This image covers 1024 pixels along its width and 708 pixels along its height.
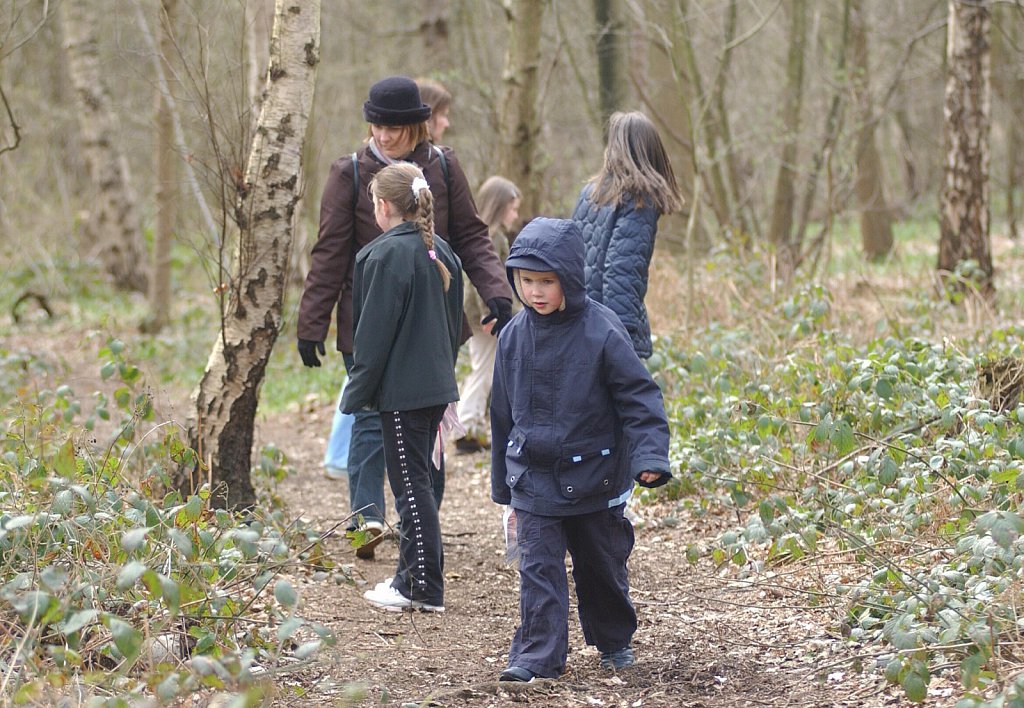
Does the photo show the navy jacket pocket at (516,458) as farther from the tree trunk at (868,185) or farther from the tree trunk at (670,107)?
the tree trunk at (868,185)

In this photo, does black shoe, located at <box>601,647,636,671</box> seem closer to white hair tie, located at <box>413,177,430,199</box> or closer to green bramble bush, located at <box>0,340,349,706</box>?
green bramble bush, located at <box>0,340,349,706</box>

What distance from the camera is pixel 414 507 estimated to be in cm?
478

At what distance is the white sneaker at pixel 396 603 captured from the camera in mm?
4816

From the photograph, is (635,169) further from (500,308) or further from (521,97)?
(521,97)

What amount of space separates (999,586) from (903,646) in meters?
0.45

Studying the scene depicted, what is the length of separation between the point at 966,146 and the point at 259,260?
8.21 m

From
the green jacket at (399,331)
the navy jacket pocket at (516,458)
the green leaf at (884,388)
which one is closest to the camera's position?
the navy jacket pocket at (516,458)

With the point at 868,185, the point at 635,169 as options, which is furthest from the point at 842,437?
the point at 868,185

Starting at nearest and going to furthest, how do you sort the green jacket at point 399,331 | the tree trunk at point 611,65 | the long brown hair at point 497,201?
the green jacket at point 399,331
the long brown hair at point 497,201
the tree trunk at point 611,65

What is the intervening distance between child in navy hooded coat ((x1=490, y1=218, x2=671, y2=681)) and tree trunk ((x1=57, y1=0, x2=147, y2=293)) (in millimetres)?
13220

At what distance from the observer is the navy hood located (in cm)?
387

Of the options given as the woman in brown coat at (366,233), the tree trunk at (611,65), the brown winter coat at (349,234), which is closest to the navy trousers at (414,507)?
the woman in brown coat at (366,233)

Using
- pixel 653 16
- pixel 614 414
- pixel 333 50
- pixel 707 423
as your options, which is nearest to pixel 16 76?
pixel 333 50

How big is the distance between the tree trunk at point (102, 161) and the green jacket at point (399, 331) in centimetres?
1226
